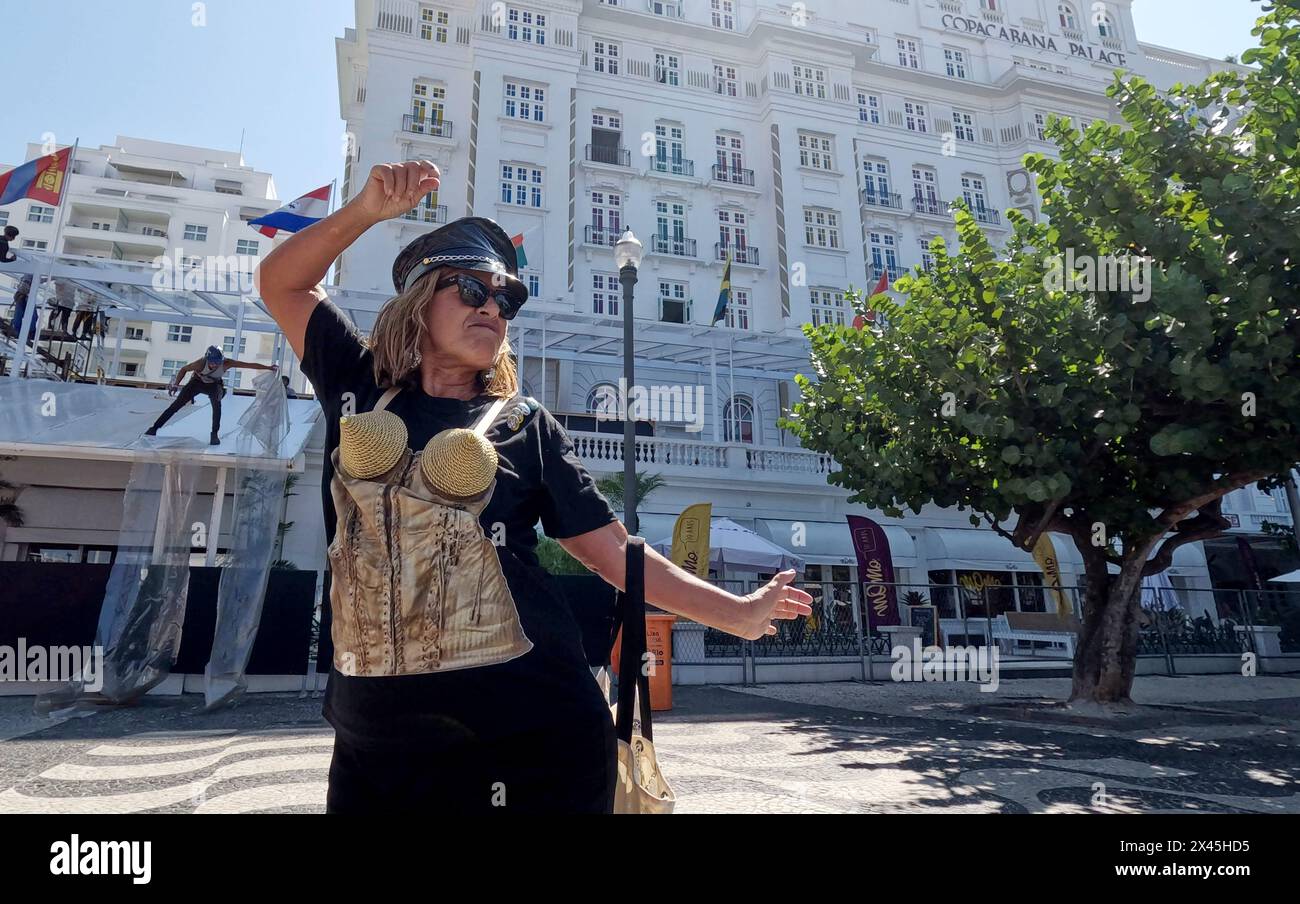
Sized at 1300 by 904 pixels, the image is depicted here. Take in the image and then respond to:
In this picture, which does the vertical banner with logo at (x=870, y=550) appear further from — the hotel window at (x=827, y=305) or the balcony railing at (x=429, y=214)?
the balcony railing at (x=429, y=214)

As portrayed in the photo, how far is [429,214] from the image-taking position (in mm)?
25141

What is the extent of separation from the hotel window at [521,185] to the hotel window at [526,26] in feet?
16.7

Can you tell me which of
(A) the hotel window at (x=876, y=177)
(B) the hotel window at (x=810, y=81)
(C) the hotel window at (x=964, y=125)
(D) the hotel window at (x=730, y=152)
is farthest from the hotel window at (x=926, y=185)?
(D) the hotel window at (x=730, y=152)

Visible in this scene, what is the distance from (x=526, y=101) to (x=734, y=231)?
9.04 meters

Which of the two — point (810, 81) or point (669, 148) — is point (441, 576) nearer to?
point (669, 148)

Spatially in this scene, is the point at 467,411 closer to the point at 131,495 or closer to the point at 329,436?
the point at 329,436

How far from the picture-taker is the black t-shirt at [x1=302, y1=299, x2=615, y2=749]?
1.27m

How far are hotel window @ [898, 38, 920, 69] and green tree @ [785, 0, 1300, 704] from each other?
29395mm

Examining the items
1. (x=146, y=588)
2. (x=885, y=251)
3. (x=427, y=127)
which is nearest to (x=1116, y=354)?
(x=146, y=588)

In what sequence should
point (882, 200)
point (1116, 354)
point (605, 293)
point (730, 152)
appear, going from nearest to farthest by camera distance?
point (1116, 354) → point (605, 293) → point (730, 152) → point (882, 200)

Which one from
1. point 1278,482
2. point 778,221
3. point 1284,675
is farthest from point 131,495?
point 778,221

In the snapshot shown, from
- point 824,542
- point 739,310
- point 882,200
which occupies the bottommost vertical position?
point 824,542

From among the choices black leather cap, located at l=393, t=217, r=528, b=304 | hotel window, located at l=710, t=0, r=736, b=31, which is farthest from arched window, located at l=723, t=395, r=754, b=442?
black leather cap, located at l=393, t=217, r=528, b=304

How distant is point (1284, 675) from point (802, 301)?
57.1ft
